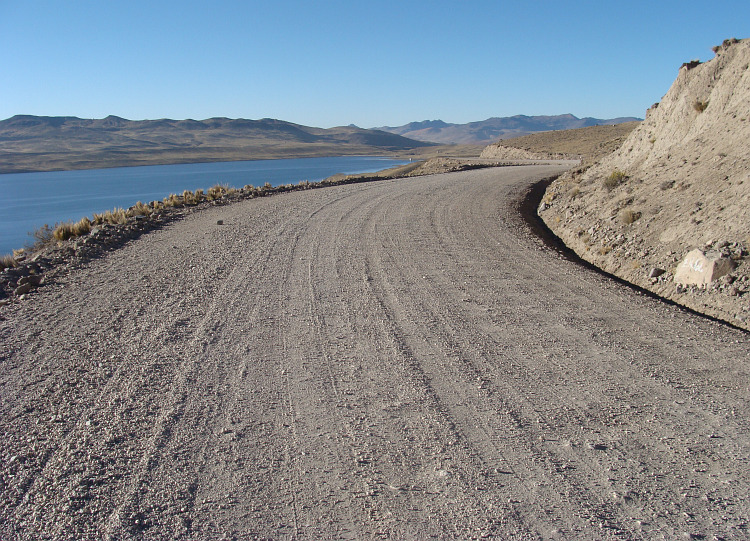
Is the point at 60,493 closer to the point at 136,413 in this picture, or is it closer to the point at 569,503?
the point at 136,413

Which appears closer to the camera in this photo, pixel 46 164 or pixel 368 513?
pixel 368 513

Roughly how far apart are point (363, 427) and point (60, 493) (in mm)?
2149

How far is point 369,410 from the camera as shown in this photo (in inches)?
188

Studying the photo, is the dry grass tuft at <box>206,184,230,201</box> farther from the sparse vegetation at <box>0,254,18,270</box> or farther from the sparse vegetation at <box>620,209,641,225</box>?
the sparse vegetation at <box>620,209,641,225</box>

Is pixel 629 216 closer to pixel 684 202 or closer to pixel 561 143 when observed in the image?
pixel 684 202

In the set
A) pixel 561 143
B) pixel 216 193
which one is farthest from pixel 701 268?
pixel 561 143

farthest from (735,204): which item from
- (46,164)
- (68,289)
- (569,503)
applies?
(46,164)

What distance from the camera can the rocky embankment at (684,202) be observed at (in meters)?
8.13

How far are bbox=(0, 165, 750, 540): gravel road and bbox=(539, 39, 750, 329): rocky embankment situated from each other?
2.78ft

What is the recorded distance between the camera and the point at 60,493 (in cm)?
366

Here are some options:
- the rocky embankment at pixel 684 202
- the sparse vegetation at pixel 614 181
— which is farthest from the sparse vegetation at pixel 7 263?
the sparse vegetation at pixel 614 181

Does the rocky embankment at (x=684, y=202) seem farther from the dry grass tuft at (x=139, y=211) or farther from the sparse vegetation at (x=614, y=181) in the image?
the dry grass tuft at (x=139, y=211)

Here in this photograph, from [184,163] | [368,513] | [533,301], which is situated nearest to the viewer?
[368,513]

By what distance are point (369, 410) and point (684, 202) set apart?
848cm
